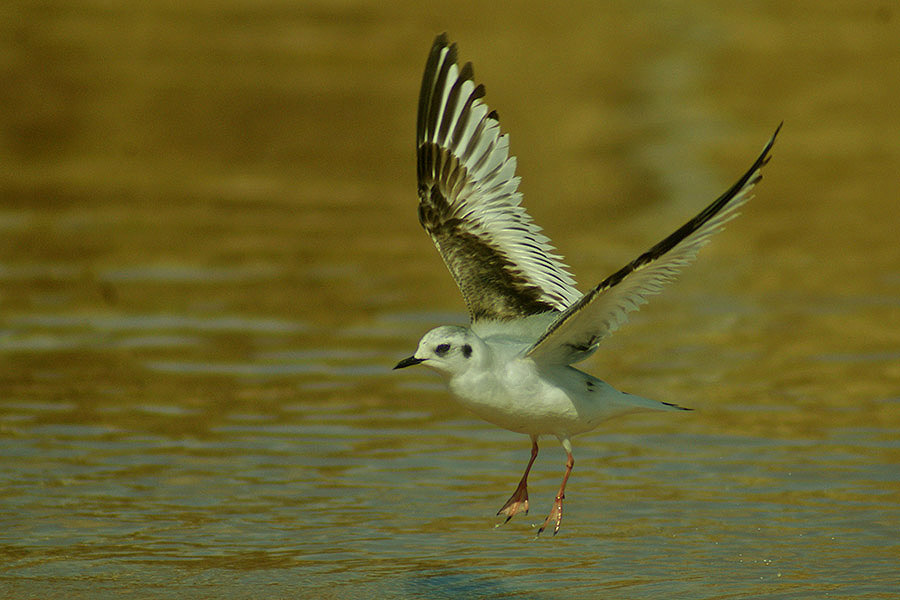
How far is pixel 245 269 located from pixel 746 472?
23.4 feet

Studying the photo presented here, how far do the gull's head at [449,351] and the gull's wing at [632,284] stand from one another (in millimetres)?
287

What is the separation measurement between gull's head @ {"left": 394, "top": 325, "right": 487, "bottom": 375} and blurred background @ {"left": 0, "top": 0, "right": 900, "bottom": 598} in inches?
41.5

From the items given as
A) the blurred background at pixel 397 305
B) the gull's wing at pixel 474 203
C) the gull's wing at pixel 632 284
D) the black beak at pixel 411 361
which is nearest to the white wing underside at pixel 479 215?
the gull's wing at pixel 474 203

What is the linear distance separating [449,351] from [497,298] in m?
0.91

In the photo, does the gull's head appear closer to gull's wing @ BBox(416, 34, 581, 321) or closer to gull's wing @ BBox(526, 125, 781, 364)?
gull's wing @ BBox(526, 125, 781, 364)

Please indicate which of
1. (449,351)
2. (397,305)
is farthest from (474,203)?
(397,305)

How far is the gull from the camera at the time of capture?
7090 millimetres

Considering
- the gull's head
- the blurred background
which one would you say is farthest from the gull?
the blurred background

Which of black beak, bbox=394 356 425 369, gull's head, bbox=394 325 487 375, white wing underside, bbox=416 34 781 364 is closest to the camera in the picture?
black beak, bbox=394 356 425 369

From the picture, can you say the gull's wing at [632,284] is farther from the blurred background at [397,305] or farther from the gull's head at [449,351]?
the blurred background at [397,305]

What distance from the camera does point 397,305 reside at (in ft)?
44.2

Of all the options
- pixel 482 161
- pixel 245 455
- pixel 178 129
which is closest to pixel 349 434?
pixel 245 455

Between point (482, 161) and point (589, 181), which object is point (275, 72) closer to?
point (589, 181)

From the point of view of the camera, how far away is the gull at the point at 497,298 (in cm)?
709
